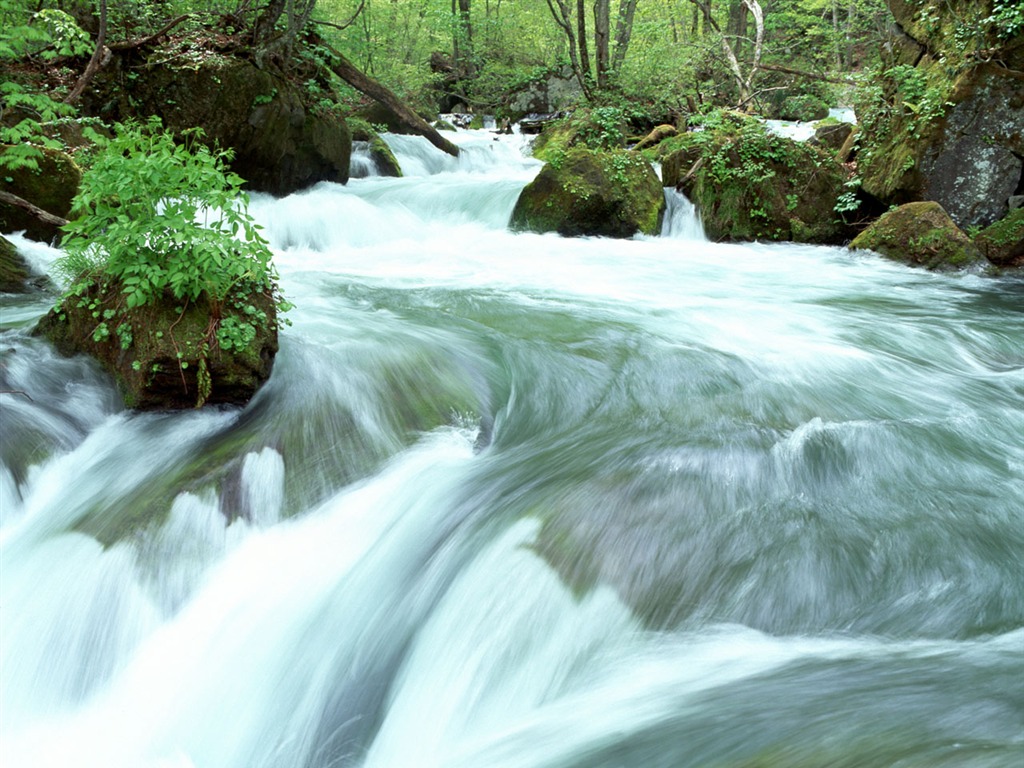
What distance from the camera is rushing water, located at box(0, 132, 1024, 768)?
2.40 m

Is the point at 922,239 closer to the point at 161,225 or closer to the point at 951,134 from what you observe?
the point at 951,134

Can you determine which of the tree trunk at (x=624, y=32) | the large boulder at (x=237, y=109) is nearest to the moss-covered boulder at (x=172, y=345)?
the large boulder at (x=237, y=109)

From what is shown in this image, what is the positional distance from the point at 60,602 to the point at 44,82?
297 inches

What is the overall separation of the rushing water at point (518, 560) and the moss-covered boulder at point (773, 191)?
445 centimetres

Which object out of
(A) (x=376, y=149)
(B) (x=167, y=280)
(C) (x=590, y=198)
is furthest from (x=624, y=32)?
(B) (x=167, y=280)

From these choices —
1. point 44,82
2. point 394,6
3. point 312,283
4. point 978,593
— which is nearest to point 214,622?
point 978,593

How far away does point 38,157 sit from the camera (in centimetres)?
601

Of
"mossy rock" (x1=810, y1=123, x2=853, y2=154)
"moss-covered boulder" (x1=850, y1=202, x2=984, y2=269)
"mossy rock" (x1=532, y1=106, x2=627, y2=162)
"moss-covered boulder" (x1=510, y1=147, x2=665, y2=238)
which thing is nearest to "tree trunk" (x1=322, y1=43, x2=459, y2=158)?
"mossy rock" (x1=532, y1=106, x2=627, y2=162)

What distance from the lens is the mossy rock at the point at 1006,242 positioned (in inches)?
302

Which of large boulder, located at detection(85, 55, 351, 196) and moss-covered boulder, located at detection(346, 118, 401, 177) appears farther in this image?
moss-covered boulder, located at detection(346, 118, 401, 177)

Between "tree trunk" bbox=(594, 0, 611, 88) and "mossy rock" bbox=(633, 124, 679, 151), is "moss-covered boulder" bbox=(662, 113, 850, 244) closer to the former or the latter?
"mossy rock" bbox=(633, 124, 679, 151)

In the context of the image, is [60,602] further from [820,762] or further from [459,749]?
[820,762]

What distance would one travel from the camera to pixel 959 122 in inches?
325

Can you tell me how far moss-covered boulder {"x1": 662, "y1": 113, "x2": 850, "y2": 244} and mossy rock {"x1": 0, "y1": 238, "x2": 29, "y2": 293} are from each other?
25.1ft
